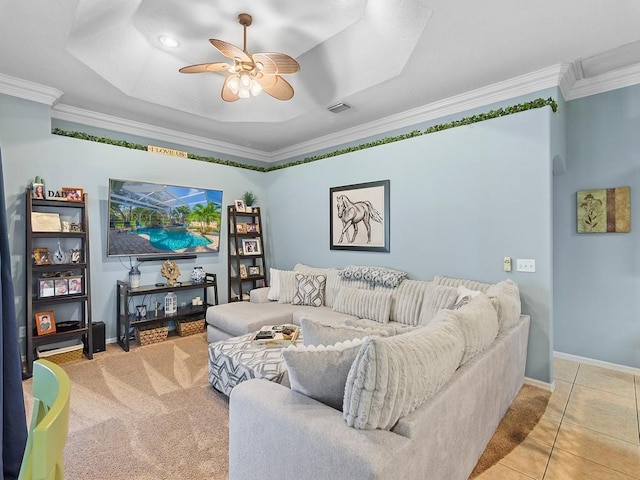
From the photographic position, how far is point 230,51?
246 cm

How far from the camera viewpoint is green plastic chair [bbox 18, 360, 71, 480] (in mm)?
630

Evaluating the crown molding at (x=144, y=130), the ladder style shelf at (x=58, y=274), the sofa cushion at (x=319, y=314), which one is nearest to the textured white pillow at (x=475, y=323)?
the sofa cushion at (x=319, y=314)

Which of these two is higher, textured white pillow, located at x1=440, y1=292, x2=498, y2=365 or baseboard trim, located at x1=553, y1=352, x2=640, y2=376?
textured white pillow, located at x1=440, y1=292, x2=498, y2=365

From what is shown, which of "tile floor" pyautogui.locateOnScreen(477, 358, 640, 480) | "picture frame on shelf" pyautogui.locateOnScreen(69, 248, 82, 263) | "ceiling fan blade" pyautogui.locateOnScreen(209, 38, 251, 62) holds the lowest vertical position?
"tile floor" pyautogui.locateOnScreen(477, 358, 640, 480)

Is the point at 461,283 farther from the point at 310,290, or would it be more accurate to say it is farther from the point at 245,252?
the point at 245,252

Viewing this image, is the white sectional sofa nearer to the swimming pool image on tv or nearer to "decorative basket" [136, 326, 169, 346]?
"decorative basket" [136, 326, 169, 346]

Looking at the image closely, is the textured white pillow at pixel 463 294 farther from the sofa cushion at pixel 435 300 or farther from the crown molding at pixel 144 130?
the crown molding at pixel 144 130

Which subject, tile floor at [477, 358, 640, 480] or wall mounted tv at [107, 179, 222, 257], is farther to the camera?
wall mounted tv at [107, 179, 222, 257]

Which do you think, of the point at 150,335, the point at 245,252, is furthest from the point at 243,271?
the point at 150,335

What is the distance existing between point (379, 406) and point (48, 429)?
98 cm

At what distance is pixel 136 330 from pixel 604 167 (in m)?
5.64

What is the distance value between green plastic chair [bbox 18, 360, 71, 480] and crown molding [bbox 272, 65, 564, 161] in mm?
4100

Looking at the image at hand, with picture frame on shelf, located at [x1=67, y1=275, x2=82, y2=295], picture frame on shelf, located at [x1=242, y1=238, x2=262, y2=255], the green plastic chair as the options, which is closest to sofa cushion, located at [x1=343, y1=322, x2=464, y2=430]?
the green plastic chair

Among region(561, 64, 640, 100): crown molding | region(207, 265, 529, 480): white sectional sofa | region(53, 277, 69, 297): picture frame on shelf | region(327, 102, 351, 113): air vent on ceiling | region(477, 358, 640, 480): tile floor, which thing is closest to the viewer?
region(207, 265, 529, 480): white sectional sofa
